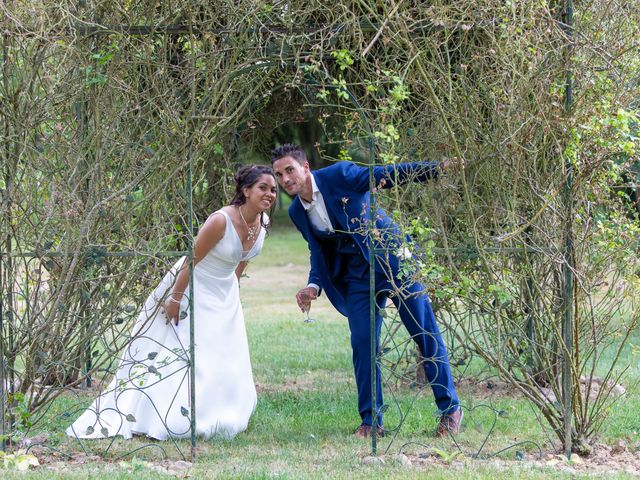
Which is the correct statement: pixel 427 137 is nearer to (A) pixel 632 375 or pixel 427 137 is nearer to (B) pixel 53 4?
(B) pixel 53 4

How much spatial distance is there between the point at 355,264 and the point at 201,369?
1.29 metres

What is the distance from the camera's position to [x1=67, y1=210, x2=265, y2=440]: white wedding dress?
20.4 feet

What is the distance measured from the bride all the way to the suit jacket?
0.51 metres

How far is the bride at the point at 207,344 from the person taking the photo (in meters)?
6.22

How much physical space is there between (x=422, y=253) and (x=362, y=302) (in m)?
0.87

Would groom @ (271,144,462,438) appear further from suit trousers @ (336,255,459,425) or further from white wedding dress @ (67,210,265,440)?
white wedding dress @ (67,210,265,440)

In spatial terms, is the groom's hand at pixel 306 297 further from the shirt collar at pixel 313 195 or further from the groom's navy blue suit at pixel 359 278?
the shirt collar at pixel 313 195

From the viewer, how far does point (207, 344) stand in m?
6.55

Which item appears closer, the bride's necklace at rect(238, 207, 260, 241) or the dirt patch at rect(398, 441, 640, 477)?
the dirt patch at rect(398, 441, 640, 477)

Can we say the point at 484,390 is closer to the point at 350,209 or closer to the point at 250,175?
the point at 350,209

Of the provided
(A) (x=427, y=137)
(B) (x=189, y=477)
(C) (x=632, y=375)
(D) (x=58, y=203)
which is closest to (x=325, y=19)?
(A) (x=427, y=137)

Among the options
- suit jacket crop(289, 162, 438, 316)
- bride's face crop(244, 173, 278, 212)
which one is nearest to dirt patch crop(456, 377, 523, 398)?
suit jacket crop(289, 162, 438, 316)

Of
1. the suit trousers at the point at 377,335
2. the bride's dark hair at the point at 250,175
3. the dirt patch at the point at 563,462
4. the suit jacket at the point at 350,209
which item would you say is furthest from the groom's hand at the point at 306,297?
the dirt patch at the point at 563,462

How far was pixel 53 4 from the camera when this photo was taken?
5.28m
